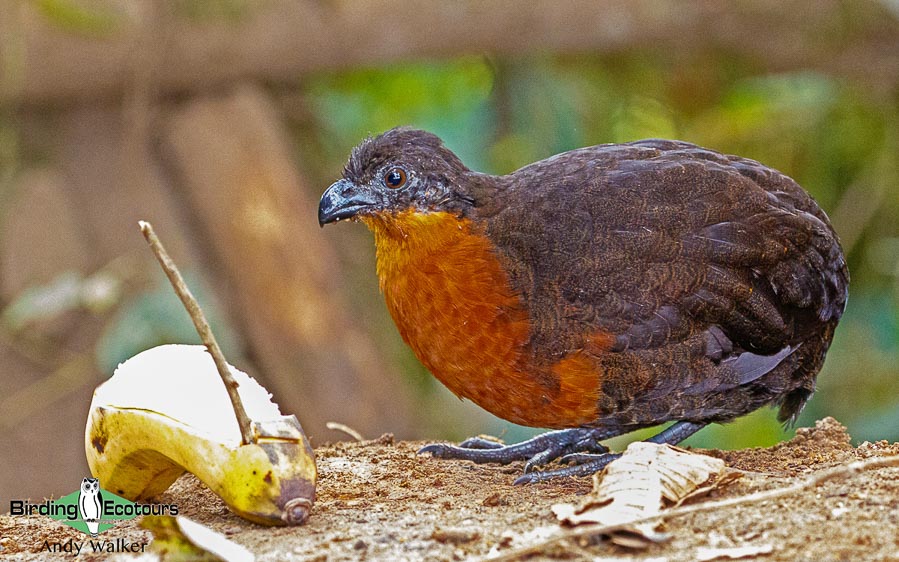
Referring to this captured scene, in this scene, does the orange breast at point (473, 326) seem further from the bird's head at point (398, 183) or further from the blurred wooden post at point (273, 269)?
the blurred wooden post at point (273, 269)

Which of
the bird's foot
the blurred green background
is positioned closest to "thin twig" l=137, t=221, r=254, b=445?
the bird's foot

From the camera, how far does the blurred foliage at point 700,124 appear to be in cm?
697

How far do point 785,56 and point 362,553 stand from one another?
16.9 feet

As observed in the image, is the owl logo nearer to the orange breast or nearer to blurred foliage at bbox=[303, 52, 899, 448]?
the orange breast

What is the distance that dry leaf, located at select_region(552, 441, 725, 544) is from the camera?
2615 millimetres

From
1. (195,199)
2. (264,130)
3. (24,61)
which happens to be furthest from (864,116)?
(24,61)

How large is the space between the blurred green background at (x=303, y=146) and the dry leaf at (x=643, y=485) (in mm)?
3259

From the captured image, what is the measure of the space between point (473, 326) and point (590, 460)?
654mm

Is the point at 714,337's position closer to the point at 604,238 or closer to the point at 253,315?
the point at 604,238

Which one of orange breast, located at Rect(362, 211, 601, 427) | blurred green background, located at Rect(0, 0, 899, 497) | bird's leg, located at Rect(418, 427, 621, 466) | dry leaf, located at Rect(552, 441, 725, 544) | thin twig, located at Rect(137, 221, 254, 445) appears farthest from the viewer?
blurred green background, located at Rect(0, 0, 899, 497)

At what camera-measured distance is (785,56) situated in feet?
22.1

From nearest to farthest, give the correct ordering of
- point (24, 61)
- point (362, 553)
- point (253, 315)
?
point (362, 553) → point (24, 61) → point (253, 315)

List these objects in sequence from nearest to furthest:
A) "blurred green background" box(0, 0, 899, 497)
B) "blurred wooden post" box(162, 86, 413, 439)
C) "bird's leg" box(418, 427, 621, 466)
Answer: "bird's leg" box(418, 427, 621, 466) < "blurred green background" box(0, 0, 899, 497) < "blurred wooden post" box(162, 86, 413, 439)

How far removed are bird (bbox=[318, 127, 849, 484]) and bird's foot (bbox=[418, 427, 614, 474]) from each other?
0.05 feet
